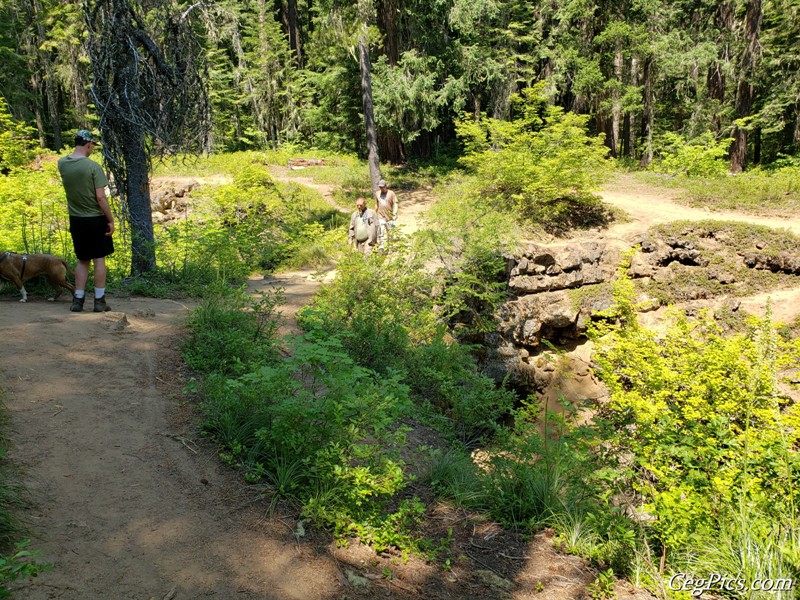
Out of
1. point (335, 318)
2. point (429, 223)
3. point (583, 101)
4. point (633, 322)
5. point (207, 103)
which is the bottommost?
point (633, 322)

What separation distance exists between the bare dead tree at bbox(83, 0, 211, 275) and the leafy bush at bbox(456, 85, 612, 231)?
29.1 ft

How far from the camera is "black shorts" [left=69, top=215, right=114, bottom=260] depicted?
6117 mm

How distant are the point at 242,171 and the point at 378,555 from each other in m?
13.2

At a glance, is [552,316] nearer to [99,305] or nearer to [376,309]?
[376,309]

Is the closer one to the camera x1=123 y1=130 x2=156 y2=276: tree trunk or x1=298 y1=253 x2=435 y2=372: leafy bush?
x1=298 y1=253 x2=435 y2=372: leafy bush

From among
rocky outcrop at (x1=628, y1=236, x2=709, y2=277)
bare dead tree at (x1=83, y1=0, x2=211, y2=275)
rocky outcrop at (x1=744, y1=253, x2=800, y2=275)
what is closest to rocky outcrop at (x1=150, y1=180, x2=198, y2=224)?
bare dead tree at (x1=83, y1=0, x2=211, y2=275)

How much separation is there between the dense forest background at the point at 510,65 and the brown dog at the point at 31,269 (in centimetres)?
1221

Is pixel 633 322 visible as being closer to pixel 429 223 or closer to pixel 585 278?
pixel 585 278

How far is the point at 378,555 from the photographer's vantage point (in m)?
3.44

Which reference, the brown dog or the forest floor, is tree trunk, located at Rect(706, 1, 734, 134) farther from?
the brown dog

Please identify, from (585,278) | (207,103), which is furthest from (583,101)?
(207,103)

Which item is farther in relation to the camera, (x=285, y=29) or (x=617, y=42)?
(x=285, y=29)

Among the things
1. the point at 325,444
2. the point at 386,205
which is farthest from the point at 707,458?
the point at 386,205

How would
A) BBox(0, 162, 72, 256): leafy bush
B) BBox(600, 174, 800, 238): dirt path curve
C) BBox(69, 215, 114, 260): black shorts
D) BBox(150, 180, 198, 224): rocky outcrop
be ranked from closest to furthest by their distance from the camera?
BBox(69, 215, 114, 260): black shorts → BBox(0, 162, 72, 256): leafy bush → BBox(600, 174, 800, 238): dirt path curve → BBox(150, 180, 198, 224): rocky outcrop
